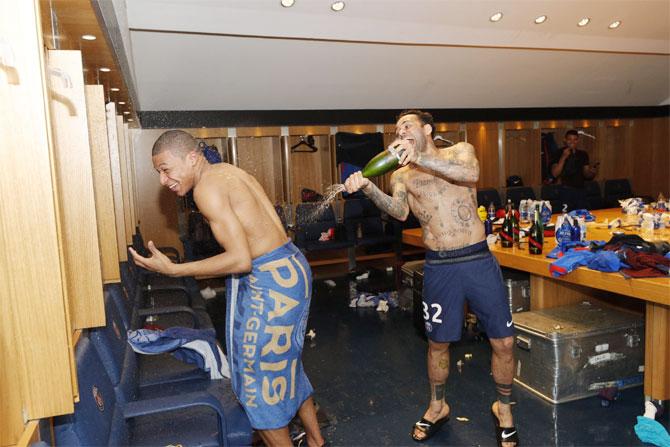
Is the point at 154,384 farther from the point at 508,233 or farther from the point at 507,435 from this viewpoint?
the point at 508,233

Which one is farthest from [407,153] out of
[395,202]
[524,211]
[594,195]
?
[594,195]

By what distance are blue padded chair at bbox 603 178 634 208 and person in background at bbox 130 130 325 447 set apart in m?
7.60

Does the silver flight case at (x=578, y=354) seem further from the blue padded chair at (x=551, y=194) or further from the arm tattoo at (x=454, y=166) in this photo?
the blue padded chair at (x=551, y=194)

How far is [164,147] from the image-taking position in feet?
6.92

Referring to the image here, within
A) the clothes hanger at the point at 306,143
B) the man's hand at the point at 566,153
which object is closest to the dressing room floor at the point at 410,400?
the clothes hanger at the point at 306,143

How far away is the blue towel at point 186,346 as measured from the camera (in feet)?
7.97

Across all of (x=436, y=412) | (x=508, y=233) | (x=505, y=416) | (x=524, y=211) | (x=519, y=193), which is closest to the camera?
(x=505, y=416)

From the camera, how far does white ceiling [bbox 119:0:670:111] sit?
4.54 m

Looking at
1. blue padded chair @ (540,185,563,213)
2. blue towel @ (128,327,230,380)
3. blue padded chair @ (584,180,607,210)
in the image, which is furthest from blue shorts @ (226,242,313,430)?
blue padded chair @ (584,180,607,210)

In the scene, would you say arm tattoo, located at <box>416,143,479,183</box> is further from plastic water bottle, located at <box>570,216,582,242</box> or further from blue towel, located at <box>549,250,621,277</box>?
plastic water bottle, located at <box>570,216,582,242</box>

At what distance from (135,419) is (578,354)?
240 cm

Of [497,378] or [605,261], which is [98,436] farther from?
[605,261]

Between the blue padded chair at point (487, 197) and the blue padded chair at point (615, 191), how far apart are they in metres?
2.15

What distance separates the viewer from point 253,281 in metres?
2.06
